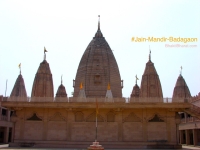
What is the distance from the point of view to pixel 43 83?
5278 centimetres

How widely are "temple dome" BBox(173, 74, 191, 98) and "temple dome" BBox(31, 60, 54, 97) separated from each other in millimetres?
31052

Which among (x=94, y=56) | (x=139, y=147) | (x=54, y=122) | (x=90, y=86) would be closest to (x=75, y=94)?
(x=90, y=86)

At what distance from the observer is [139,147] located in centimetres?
3400

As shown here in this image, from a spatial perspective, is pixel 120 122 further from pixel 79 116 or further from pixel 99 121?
pixel 79 116

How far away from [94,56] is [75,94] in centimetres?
755

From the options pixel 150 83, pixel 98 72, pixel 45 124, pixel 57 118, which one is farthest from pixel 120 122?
pixel 150 83

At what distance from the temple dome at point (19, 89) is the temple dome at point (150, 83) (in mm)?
27100

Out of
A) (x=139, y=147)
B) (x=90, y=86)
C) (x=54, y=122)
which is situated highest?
(x=90, y=86)

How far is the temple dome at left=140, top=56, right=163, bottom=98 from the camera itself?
52000 mm

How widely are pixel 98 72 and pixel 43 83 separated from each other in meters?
11.1

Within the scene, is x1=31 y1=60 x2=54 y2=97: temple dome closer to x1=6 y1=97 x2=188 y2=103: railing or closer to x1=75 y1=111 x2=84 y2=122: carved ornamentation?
x1=6 y1=97 x2=188 y2=103: railing

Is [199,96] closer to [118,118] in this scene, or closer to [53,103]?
[118,118]

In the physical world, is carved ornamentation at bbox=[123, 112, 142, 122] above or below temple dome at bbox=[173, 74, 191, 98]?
below

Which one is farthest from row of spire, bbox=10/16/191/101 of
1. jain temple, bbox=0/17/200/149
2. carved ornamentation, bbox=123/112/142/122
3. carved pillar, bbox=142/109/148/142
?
carved pillar, bbox=142/109/148/142
